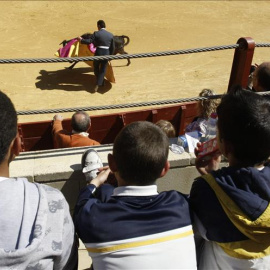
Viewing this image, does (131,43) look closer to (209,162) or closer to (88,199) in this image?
(209,162)

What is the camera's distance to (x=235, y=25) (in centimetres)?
1387

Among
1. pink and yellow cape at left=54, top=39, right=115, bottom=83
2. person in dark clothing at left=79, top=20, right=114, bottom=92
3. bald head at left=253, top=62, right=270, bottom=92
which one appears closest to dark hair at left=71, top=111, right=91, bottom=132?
bald head at left=253, top=62, right=270, bottom=92

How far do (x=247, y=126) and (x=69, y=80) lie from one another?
8399 mm

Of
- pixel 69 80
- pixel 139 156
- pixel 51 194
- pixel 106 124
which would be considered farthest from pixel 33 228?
pixel 69 80

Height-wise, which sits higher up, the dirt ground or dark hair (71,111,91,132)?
dark hair (71,111,91,132)

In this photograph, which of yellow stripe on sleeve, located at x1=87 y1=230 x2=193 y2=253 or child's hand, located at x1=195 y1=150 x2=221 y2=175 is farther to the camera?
child's hand, located at x1=195 y1=150 x2=221 y2=175

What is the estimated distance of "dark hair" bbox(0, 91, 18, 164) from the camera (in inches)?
64.8

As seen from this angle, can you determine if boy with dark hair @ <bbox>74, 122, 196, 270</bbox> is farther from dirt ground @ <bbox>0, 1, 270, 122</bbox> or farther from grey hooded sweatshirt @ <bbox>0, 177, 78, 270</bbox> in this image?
dirt ground @ <bbox>0, 1, 270, 122</bbox>

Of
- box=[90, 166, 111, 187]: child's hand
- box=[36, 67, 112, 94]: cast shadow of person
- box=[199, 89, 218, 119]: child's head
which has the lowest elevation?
box=[36, 67, 112, 94]: cast shadow of person

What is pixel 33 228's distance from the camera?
63.7 inches

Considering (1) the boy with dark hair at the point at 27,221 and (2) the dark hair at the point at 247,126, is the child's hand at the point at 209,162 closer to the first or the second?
(2) the dark hair at the point at 247,126

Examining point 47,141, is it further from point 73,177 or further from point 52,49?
point 52,49

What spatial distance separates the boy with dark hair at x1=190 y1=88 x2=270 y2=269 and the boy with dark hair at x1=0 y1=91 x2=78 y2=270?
0.62 metres

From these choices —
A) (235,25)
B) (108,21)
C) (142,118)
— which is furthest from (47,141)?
(235,25)
